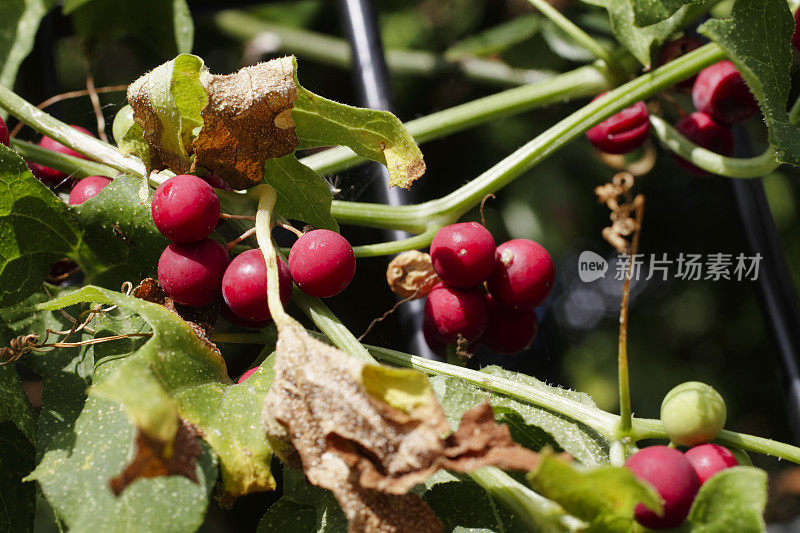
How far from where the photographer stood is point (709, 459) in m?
0.41

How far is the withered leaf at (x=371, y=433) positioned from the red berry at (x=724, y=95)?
463 mm

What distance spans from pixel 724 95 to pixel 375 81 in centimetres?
31

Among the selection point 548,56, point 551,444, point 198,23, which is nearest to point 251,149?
point 551,444

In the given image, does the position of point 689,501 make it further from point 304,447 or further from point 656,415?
point 656,415

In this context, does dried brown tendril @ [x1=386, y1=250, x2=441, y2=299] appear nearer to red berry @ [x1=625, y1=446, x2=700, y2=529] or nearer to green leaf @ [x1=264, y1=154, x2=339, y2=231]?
green leaf @ [x1=264, y1=154, x2=339, y2=231]

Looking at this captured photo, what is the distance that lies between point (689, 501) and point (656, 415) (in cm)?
76

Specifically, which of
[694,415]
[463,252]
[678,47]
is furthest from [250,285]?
[678,47]

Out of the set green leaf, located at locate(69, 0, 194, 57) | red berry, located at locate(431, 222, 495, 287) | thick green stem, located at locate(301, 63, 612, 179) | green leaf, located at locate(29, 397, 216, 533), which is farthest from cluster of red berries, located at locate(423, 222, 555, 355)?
green leaf, located at locate(69, 0, 194, 57)

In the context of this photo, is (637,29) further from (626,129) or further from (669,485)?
(669,485)

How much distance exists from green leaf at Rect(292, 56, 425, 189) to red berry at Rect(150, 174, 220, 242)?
0.25 ft

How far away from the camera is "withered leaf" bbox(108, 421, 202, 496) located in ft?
1.03

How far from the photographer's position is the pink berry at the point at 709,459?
0.41m

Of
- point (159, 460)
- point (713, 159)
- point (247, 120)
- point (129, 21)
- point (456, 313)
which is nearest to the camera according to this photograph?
point (159, 460)

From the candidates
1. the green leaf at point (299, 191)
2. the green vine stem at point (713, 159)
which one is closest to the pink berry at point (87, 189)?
the green leaf at point (299, 191)
